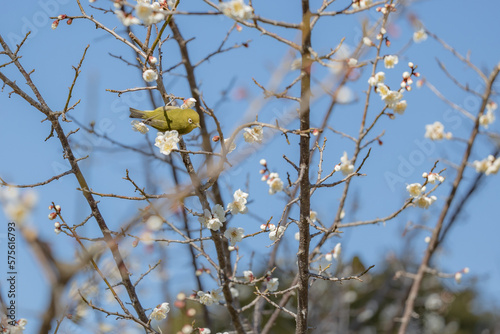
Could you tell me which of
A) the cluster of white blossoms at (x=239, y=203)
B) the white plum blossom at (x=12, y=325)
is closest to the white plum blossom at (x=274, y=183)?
the cluster of white blossoms at (x=239, y=203)

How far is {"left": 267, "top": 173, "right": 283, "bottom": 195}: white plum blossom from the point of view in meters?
2.64

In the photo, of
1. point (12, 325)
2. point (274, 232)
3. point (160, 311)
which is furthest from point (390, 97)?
point (12, 325)

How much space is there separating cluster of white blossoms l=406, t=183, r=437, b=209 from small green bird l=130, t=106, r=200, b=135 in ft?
3.95

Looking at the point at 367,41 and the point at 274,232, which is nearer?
the point at 274,232

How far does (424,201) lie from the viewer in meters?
2.69

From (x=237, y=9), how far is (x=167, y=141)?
0.70m

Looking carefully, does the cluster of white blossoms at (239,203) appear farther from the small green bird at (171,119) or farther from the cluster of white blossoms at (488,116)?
the cluster of white blossoms at (488,116)

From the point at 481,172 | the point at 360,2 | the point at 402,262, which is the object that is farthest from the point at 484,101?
the point at 402,262

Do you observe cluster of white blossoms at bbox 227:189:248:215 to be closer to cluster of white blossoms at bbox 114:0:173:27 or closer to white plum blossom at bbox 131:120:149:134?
white plum blossom at bbox 131:120:149:134

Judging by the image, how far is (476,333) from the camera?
9.48 meters

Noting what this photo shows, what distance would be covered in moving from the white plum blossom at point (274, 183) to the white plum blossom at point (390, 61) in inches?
40.0

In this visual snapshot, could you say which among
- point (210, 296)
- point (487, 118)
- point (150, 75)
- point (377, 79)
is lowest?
point (210, 296)

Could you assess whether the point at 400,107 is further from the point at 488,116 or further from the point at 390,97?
the point at 488,116

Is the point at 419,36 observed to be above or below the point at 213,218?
above
